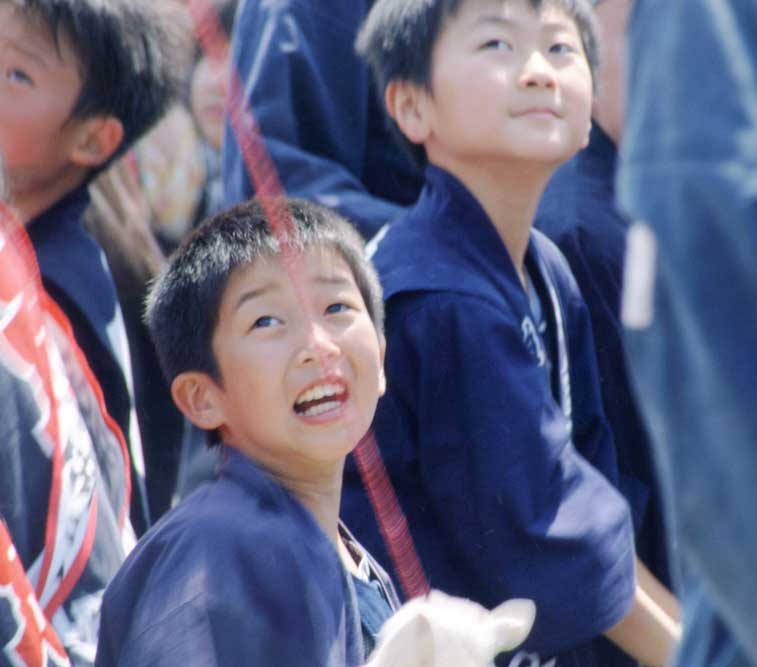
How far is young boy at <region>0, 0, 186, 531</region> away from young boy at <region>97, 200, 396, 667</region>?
379mm

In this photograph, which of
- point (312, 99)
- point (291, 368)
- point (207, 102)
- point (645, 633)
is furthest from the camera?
point (207, 102)

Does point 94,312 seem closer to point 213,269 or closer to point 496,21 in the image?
point 213,269

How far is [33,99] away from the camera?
221cm

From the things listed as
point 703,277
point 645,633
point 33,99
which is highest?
point 703,277

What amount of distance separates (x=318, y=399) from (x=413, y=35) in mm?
688

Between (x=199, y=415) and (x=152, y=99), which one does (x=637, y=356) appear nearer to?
(x=199, y=415)

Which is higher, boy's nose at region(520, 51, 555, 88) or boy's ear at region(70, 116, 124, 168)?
boy's nose at region(520, 51, 555, 88)

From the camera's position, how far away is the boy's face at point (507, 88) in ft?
6.84

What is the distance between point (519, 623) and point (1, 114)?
1.13 m

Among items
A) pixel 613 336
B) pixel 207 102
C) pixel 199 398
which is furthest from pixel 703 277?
pixel 207 102

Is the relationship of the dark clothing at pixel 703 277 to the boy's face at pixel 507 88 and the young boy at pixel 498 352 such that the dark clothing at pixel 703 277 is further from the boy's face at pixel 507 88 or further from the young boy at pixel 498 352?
the boy's face at pixel 507 88

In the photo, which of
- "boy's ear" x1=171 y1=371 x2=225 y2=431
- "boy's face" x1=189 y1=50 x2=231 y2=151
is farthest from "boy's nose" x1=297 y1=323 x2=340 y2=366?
"boy's face" x1=189 y1=50 x2=231 y2=151

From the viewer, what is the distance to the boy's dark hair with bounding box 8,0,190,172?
224cm

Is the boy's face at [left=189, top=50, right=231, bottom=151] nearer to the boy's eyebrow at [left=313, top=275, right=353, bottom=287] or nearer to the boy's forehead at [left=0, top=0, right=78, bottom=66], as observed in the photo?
the boy's forehead at [left=0, top=0, right=78, bottom=66]
